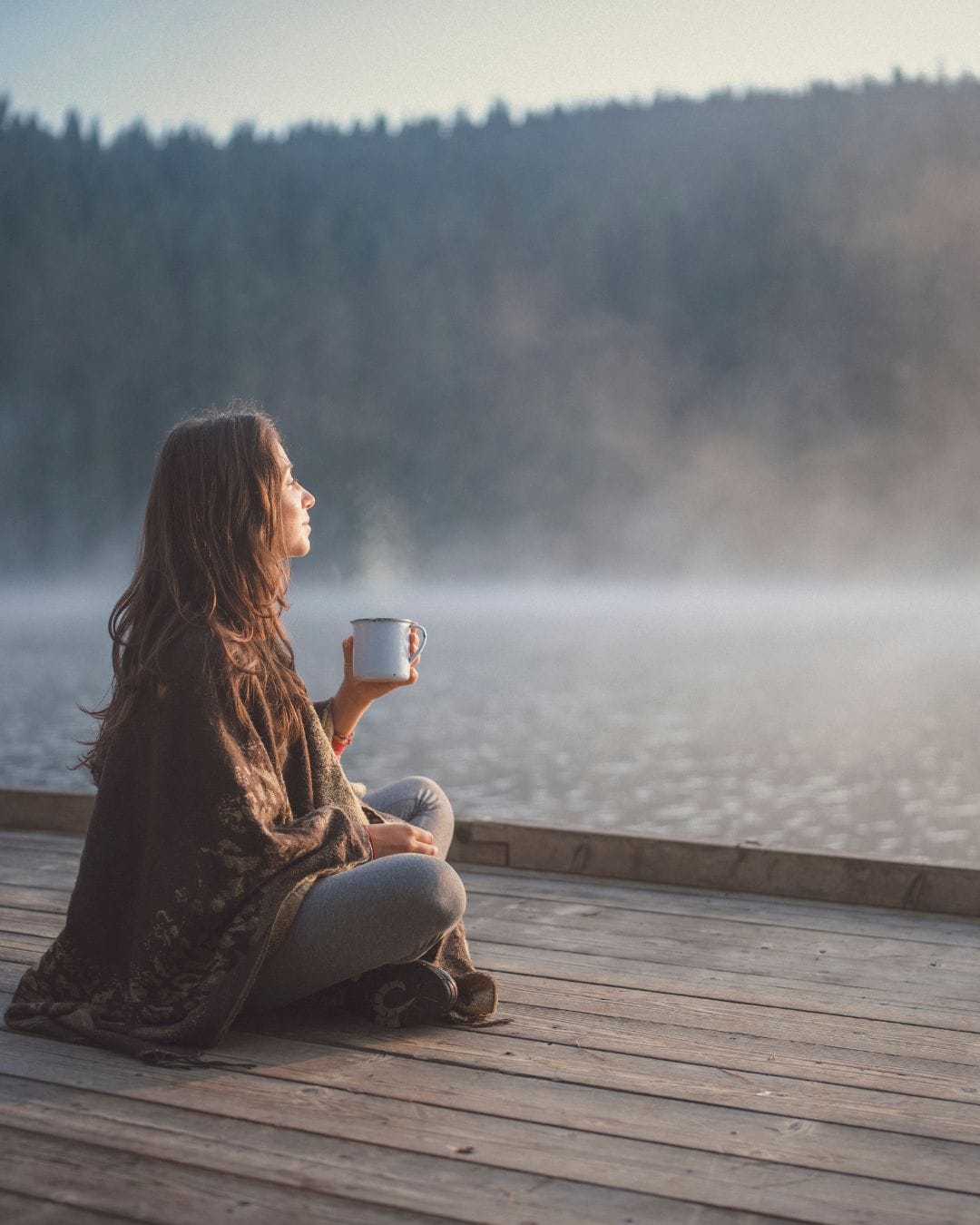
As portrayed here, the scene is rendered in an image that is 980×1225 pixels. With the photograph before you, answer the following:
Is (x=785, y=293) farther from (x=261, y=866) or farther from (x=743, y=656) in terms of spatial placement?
(x=261, y=866)

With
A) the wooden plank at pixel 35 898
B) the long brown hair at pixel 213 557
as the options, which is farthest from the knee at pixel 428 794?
the wooden plank at pixel 35 898

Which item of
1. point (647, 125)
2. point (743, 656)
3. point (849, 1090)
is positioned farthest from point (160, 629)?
point (647, 125)

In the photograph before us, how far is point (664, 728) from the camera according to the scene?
50.0 ft

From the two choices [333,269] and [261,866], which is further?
[333,269]

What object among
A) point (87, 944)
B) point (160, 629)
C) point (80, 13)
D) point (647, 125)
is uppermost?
point (647, 125)

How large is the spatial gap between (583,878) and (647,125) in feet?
198

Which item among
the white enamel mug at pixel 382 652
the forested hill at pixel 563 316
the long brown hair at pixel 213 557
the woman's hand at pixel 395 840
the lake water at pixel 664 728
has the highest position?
the forested hill at pixel 563 316

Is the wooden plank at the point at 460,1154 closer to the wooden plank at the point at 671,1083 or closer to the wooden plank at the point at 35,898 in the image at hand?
the wooden plank at the point at 671,1083

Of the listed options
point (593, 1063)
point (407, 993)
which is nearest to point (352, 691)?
point (407, 993)

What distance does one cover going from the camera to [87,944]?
1490 millimetres

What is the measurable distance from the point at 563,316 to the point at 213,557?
59379 mm

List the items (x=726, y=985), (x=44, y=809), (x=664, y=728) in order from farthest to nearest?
(x=664, y=728) → (x=44, y=809) → (x=726, y=985)

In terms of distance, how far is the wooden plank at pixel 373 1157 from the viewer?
108 centimetres

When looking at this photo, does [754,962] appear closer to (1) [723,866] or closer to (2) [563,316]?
(1) [723,866]
